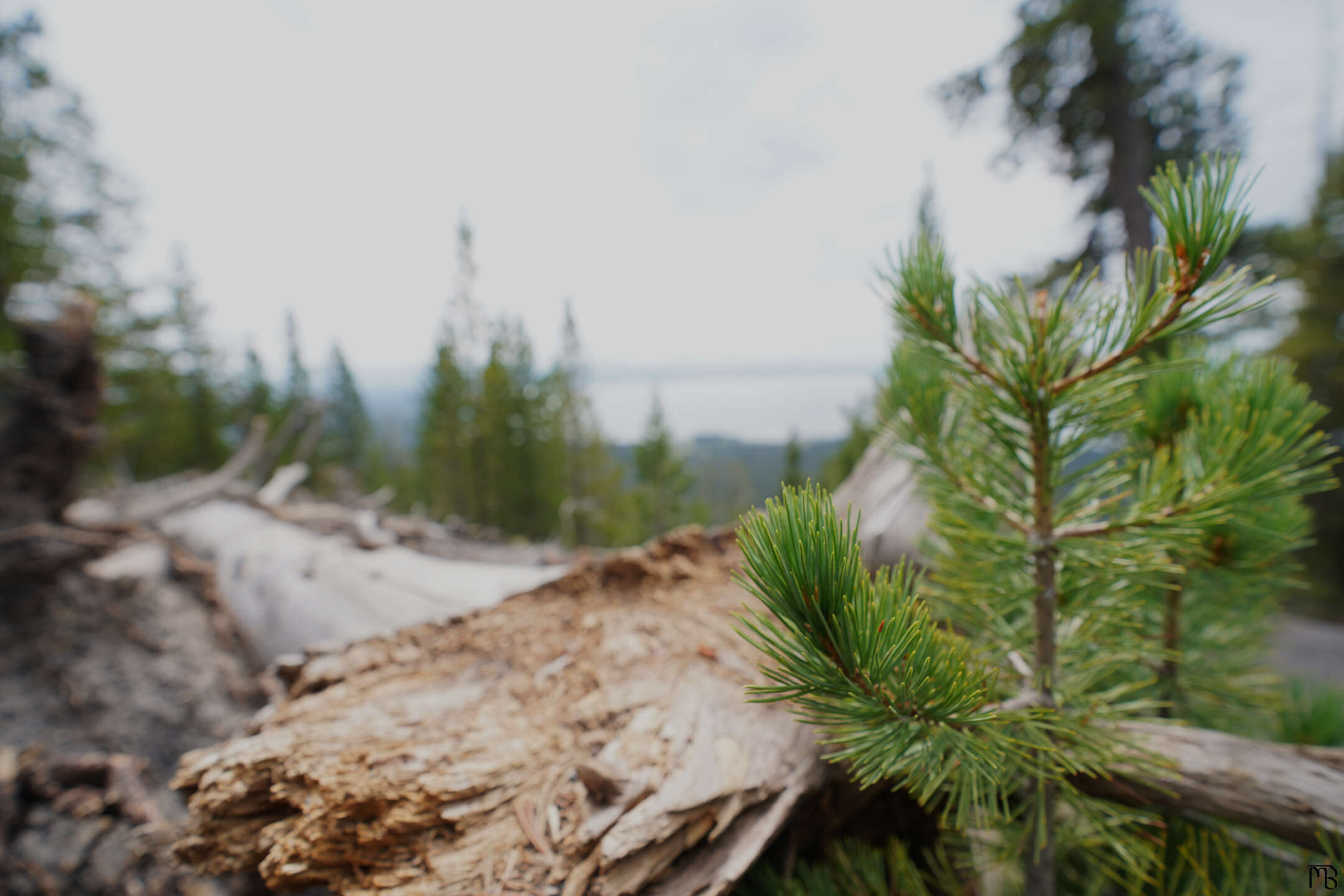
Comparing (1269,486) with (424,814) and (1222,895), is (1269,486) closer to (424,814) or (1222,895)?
(1222,895)

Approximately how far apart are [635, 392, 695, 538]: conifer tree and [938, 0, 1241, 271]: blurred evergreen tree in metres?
13.4

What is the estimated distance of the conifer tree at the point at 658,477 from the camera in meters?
19.1

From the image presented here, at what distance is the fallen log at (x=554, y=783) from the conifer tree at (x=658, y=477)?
17.4m

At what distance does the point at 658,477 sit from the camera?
1958 centimetres

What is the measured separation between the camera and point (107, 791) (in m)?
2.21

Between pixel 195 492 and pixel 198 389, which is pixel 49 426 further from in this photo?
pixel 198 389

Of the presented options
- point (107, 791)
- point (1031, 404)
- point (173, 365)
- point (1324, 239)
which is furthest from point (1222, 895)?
point (173, 365)

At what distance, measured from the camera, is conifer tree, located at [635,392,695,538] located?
19141 mm

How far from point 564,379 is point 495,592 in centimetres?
1627

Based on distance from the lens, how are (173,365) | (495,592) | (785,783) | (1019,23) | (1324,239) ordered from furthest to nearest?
(173,365)
(1324,239)
(1019,23)
(495,592)
(785,783)

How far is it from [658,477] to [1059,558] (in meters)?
18.7

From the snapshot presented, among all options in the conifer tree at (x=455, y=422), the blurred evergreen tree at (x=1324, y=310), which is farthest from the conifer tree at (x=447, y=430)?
the blurred evergreen tree at (x=1324, y=310)

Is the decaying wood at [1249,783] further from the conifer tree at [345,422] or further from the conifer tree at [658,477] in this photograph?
the conifer tree at [345,422]

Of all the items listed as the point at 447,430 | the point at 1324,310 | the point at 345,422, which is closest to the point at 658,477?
the point at 447,430
